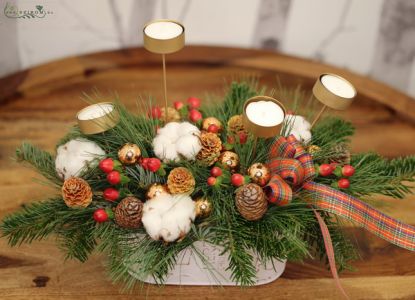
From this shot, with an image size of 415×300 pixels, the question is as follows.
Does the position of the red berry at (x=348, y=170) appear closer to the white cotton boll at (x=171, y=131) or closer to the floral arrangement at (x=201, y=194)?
the floral arrangement at (x=201, y=194)

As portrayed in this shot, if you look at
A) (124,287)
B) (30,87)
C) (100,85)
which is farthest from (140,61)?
(124,287)

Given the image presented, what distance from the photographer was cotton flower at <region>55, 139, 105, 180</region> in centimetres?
68

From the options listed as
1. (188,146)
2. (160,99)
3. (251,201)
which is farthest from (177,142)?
A: (160,99)

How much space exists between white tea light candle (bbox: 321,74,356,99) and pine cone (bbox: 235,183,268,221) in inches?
6.5

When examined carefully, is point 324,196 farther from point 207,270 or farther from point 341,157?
point 207,270

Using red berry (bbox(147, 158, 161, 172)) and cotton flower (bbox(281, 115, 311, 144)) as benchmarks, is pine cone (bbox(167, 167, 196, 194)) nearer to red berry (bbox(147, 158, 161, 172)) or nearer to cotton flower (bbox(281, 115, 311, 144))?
red berry (bbox(147, 158, 161, 172))

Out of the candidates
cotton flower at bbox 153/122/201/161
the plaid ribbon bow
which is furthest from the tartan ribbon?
cotton flower at bbox 153/122/201/161

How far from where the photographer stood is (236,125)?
2.40ft

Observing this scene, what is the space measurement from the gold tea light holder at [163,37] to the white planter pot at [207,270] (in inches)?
9.6

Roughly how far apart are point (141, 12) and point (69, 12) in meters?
0.15

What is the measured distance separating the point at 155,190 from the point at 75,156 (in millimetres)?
117

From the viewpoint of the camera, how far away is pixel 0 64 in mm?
1145

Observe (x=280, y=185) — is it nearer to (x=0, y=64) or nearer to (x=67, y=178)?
(x=67, y=178)

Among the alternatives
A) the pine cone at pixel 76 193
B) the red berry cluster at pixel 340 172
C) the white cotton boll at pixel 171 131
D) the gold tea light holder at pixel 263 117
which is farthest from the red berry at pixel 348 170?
the pine cone at pixel 76 193
